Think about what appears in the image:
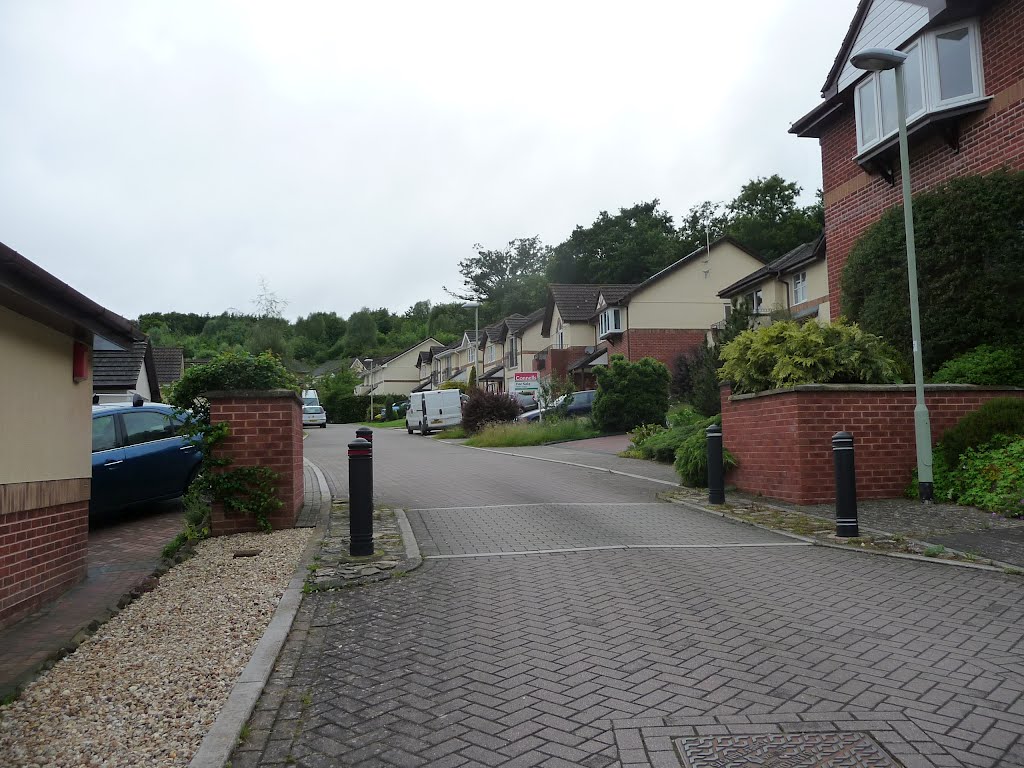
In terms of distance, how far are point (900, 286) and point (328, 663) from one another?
468 inches

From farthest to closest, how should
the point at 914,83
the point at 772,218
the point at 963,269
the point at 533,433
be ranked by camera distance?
the point at 772,218
the point at 533,433
the point at 914,83
the point at 963,269

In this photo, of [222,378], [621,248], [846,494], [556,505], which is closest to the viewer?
[846,494]

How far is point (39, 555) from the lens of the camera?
6.28 metres

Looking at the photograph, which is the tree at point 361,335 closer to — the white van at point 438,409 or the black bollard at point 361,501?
the white van at point 438,409

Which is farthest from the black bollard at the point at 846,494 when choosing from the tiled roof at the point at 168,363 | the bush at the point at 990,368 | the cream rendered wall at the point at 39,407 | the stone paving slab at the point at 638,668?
the tiled roof at the point at 168,363

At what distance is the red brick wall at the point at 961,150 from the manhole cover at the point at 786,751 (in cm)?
1215

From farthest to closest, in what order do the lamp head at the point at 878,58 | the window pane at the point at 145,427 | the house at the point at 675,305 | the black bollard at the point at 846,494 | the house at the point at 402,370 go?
the house at the point at 402,370, the house at the point at 675,305, the window pane at the point at 145,427, the lamp head at the point at 878,58, the black bollard at the point at 846,494

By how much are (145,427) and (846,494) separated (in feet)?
28.8

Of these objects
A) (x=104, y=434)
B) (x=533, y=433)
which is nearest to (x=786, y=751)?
(x=104, y=434)

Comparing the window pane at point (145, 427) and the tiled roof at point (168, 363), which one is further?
the tiled roof at point (168, 363)

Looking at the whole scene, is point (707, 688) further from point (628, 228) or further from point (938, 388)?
point (628, 228)

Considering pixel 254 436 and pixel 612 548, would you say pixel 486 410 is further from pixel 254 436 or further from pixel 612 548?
pixel 612 548

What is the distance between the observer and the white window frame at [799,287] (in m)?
33.8

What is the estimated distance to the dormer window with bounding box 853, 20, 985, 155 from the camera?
13773mm
